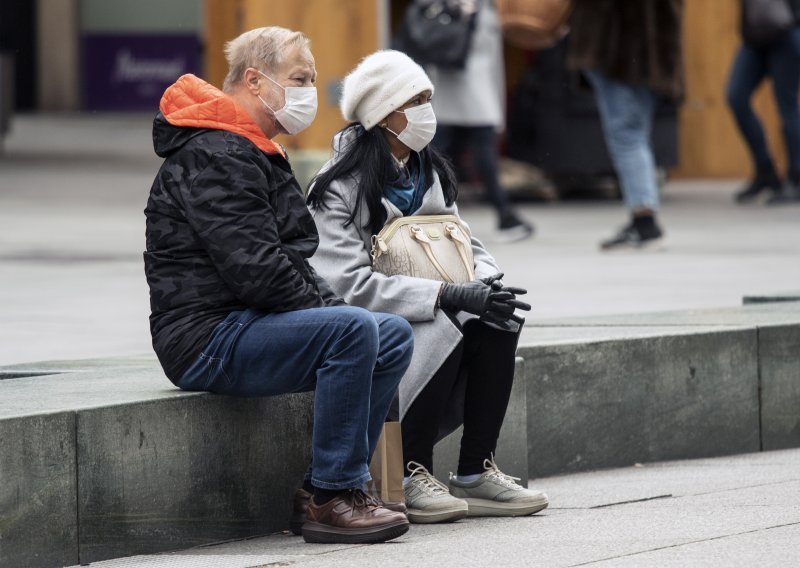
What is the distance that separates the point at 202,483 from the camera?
4473mm

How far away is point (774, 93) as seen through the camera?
12141mm

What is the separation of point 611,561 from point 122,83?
85.0ft

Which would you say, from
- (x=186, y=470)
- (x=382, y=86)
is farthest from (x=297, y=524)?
(x=382, y=86)

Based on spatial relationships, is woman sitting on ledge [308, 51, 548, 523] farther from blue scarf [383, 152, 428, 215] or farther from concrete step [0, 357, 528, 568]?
concrete step [0, 357, 528, 568]

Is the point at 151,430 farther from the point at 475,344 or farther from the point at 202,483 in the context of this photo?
the point at 475,344

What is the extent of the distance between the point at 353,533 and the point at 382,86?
1.23 m

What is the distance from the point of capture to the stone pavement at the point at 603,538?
420cm

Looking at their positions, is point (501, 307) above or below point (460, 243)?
below

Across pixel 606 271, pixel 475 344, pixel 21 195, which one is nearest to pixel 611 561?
pixel 475 344

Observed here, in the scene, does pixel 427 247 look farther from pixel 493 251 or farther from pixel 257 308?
pixel 493 251

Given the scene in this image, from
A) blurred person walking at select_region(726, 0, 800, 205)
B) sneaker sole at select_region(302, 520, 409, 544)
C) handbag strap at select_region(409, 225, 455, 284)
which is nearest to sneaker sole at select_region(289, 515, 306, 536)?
sneaker sole at select_region(302, 520, 409, 544)

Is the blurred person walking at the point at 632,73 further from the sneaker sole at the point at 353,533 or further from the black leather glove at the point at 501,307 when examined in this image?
the sneaker sole at the point at 353,533

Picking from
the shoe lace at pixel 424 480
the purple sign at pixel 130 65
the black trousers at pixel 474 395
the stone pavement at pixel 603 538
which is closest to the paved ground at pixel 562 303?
the stone pavement at pixel 603 538

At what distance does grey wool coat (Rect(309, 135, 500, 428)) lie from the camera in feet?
15.5
